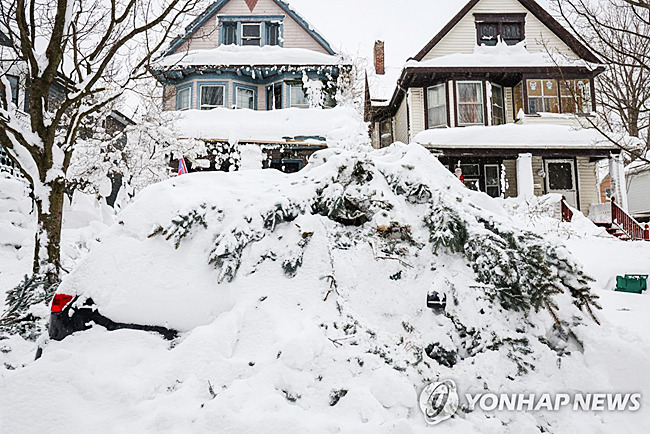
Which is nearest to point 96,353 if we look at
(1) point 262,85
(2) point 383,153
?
(2) point 383,153

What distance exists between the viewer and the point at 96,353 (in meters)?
3.25

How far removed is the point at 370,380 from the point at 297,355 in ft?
1.87

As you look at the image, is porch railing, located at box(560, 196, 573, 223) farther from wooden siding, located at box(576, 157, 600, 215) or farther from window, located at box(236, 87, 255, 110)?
window, located at box(236, 87, 255, 110)

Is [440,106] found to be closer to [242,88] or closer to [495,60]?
[495,60]

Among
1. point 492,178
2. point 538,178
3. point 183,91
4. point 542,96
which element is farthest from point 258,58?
point 538,178

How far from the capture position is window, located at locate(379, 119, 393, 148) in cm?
2342

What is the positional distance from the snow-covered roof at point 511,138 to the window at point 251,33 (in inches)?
348

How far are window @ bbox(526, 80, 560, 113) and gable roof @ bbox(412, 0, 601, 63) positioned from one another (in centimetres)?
199

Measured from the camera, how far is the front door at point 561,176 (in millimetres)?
17531

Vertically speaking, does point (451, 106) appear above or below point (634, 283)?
above

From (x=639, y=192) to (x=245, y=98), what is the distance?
23.3 metres

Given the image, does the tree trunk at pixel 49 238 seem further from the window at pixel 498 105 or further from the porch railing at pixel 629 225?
the window at pixel 498 105

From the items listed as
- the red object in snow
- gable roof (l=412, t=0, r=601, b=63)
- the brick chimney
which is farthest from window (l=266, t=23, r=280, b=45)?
the red object in snow

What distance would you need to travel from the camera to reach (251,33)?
18219 millimetres
